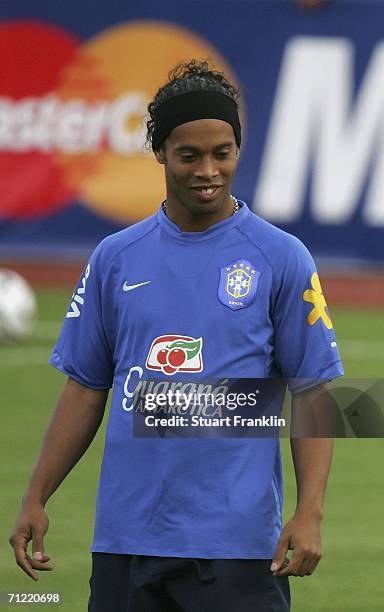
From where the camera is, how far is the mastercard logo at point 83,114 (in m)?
17.1

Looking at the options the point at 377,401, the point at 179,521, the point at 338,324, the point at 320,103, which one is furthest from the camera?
the point at 320,103

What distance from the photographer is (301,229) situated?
16.8 m

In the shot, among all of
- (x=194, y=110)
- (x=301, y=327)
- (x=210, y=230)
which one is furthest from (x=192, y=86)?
(x=301, y=327)

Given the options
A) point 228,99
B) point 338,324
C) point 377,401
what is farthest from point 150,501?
point 338,324

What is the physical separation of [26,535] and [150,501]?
38cm

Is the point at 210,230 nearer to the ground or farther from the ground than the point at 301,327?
farther from the ground

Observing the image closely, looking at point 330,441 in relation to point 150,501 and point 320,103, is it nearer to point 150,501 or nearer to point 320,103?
point 150,501

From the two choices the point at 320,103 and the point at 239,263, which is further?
the point at 320,103

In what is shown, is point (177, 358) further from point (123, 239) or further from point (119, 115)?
point (119, 115)

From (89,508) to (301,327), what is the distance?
14.4 feet

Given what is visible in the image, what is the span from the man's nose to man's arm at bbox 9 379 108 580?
65 centimetres

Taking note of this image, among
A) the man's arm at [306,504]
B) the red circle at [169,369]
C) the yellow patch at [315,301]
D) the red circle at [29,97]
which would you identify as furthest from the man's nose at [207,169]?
the red circle at [29,97]

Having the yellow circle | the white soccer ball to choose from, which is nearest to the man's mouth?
the white soccer ball

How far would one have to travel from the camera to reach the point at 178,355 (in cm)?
377
